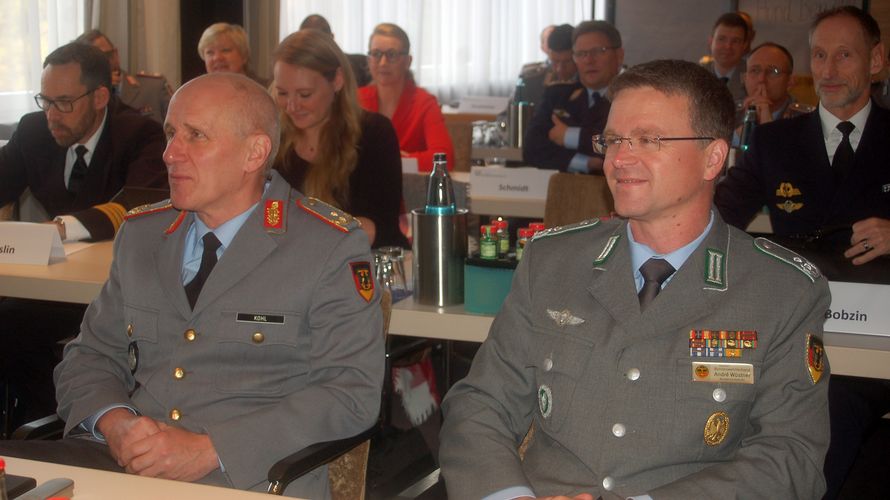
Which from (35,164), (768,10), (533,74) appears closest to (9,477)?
(35,164)

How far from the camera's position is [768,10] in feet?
31.4

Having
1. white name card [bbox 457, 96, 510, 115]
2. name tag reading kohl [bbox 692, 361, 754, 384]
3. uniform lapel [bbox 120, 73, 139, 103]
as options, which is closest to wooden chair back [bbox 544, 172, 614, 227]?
name tag reading kohl [bbox 692, 361, 754, 384]

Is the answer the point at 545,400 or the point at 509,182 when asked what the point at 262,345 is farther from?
the point at 509,182

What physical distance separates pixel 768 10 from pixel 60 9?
6486 mm

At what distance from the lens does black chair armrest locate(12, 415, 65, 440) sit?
2.07 m

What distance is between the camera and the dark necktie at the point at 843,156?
3.16 m

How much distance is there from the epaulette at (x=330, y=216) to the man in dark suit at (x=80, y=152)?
54.5 inches

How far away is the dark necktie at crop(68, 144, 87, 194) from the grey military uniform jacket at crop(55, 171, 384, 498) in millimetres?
1653

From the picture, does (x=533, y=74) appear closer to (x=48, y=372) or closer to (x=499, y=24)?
(x=499, y=24)

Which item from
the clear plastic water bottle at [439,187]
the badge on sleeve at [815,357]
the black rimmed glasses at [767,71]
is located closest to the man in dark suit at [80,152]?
the clear plastic water bottle at [439,187]

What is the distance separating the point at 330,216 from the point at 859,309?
132 cm

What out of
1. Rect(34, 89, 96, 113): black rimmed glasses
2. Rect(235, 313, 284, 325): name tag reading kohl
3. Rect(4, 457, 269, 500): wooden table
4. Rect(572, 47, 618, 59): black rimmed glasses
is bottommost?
Rect(4, 457, 269, 500): wooden table

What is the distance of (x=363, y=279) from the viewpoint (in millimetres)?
2127

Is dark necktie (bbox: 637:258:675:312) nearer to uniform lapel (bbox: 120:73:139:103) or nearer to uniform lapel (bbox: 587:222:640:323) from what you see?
uniform lapel (bbox: 587:222:640:323)
